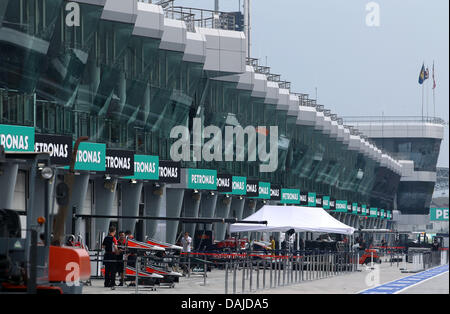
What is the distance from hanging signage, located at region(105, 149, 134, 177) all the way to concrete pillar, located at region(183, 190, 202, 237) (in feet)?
58.3

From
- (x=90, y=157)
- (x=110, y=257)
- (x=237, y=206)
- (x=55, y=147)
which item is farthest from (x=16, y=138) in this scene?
(x=237, y=206)

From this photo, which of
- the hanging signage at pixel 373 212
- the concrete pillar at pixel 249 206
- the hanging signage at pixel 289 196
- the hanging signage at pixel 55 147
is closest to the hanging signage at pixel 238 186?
the hanging signage at pixel 289 196

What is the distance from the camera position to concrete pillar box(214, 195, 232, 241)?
6331 cm

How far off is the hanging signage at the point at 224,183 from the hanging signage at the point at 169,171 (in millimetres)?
6639

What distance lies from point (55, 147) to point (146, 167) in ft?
35.7

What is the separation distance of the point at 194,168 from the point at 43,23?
19319mm

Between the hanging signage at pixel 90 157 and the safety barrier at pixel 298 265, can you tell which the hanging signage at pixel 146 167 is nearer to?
the safety barrier at pixel 298 265

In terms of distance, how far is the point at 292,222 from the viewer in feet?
134

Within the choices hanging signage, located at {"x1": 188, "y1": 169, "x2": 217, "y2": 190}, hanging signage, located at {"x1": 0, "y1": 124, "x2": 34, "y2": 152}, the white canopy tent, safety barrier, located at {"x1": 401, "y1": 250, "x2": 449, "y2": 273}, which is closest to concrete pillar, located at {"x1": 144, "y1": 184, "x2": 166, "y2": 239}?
hanging signage, located at {"x1": 188, "y1": 169, "x2": 217, "y2": 190}

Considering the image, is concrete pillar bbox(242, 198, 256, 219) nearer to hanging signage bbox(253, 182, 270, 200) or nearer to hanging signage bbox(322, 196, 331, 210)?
hanging signage bbox(253, 182, 270, 200)

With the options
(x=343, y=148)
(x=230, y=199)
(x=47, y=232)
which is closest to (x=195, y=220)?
(x=47, y=232)

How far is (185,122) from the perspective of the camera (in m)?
53.2

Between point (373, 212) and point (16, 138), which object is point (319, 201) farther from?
point (16, 138)
